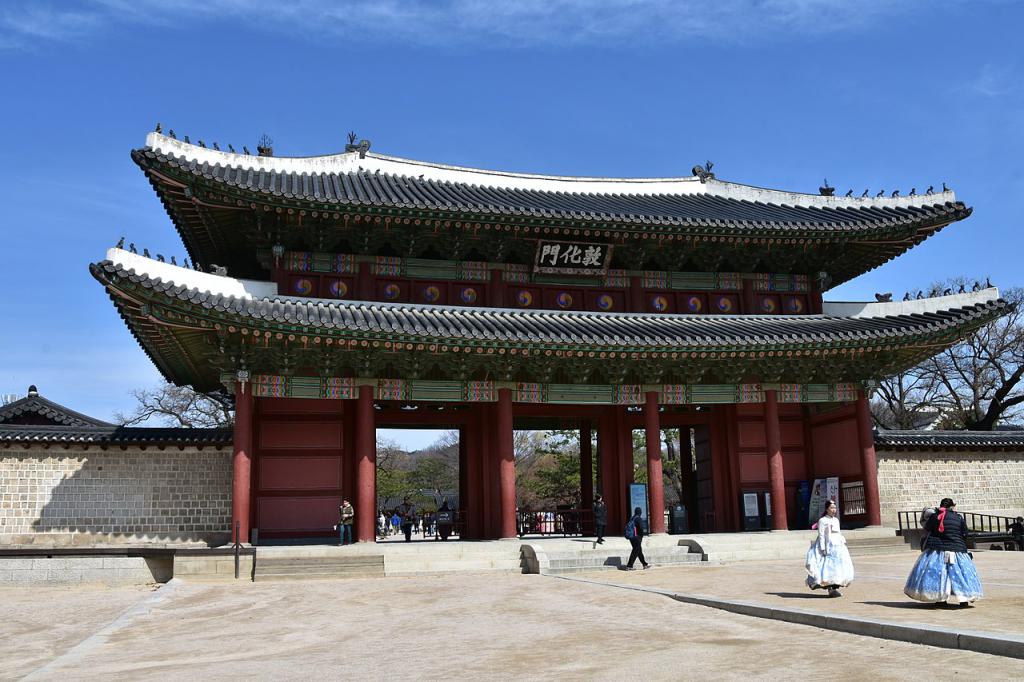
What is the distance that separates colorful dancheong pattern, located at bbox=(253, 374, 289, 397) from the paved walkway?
8.66m

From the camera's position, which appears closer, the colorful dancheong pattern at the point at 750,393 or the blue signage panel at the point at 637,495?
the blue signage panel at the point at 637,495

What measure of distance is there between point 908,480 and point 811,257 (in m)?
7.27

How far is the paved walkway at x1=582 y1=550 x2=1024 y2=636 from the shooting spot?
34.0 feet

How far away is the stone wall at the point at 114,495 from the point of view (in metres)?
20.9

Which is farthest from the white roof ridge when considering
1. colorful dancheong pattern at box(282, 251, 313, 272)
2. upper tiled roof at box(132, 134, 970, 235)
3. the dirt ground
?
the dirt ground

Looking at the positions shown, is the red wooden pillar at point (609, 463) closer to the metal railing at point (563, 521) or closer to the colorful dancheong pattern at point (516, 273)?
the metal railing at point (563, 521)

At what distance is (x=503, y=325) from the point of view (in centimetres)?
2206

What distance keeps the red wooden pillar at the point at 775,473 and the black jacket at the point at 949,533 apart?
474 inches

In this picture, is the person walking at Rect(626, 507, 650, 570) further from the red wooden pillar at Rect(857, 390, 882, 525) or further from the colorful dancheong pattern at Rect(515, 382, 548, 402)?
the red wooden pillar at Rect(857, 390, 882, 525)

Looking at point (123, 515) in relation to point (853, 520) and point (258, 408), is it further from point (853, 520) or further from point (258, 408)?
point (853, 520)

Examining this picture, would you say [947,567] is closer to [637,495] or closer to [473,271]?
[637,495]

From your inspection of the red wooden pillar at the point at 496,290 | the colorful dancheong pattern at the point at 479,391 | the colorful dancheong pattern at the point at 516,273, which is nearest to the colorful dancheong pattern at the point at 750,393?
the colorful dancheong pattern at the point at 516,273

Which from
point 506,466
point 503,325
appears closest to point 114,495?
point 506,466

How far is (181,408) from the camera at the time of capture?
197 ft
